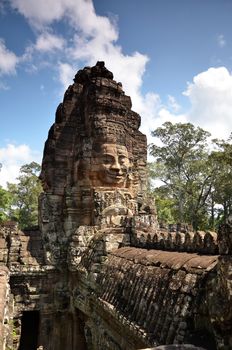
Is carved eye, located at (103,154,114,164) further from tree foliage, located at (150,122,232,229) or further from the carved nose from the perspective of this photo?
tree foliage, located at (150,122,232,229)

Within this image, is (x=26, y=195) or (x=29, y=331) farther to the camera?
(x=26, y=195)

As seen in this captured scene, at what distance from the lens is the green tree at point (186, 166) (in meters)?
23.5

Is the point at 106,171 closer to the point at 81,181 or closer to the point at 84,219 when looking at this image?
the point at 81,181

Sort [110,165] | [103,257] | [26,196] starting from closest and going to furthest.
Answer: [103,257] → [110,165] → [26,196]

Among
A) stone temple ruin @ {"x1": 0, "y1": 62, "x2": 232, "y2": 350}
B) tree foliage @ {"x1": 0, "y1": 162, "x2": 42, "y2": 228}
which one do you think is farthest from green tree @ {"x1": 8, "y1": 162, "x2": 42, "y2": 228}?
stone temple ruin @ {"x1": 0, "y1": 62, "x2": 232, "y2": 350}

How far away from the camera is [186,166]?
24219 mm

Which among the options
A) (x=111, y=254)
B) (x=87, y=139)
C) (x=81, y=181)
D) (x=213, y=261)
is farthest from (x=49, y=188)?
→ (x=213, y=261)

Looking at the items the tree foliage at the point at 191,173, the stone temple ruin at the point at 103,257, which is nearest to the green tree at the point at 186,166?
the tree foliage at the point at 191,173

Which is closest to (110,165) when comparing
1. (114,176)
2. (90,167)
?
(114,176)

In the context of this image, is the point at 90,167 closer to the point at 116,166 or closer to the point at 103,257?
Result: the point at 116,166

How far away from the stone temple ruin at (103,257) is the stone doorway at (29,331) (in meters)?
0.04

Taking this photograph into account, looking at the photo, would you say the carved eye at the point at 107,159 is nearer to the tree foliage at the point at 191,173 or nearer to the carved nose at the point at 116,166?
the carved nose at the point at 116,166

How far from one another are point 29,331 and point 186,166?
1687cm

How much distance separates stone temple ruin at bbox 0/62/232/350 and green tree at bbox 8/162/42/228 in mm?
19511
